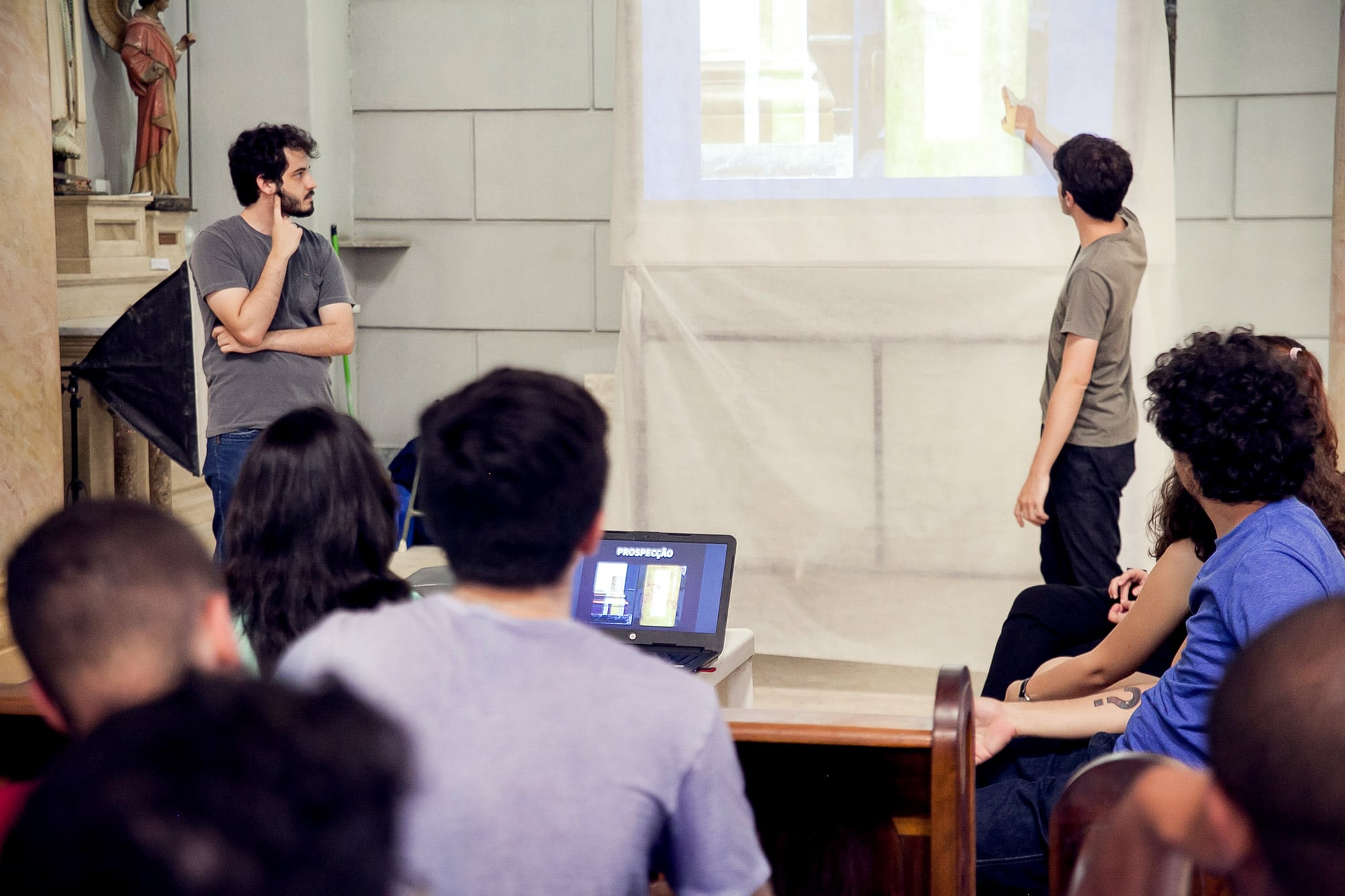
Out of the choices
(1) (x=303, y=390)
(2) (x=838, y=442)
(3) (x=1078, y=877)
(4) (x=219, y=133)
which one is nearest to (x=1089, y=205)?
(2) (x=838, y=442)

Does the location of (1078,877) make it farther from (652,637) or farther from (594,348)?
(594,348)

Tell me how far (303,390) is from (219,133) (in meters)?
2.20

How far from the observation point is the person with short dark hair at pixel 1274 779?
615 millimetres

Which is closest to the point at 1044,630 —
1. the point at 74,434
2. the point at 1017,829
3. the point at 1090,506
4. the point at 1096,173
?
the point at 1017,829

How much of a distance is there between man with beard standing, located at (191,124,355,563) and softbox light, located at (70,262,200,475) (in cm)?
74

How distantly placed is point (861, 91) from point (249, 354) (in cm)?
179

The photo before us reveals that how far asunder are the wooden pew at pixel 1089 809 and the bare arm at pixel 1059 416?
172 cm

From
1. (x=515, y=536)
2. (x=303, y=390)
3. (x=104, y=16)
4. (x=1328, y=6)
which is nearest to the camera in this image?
(x=515, y=536)

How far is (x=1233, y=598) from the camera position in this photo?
149 cm

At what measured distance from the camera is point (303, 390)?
2.88m

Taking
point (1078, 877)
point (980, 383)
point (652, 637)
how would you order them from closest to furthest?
point (1078, 877) < point (652, 637) < point (980, 383)

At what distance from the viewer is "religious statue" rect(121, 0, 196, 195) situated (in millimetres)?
4285

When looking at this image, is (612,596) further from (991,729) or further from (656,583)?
(991,729)

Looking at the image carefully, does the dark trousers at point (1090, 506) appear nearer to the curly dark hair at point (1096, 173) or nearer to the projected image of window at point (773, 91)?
the curly dark hair at point (1096, 173)
